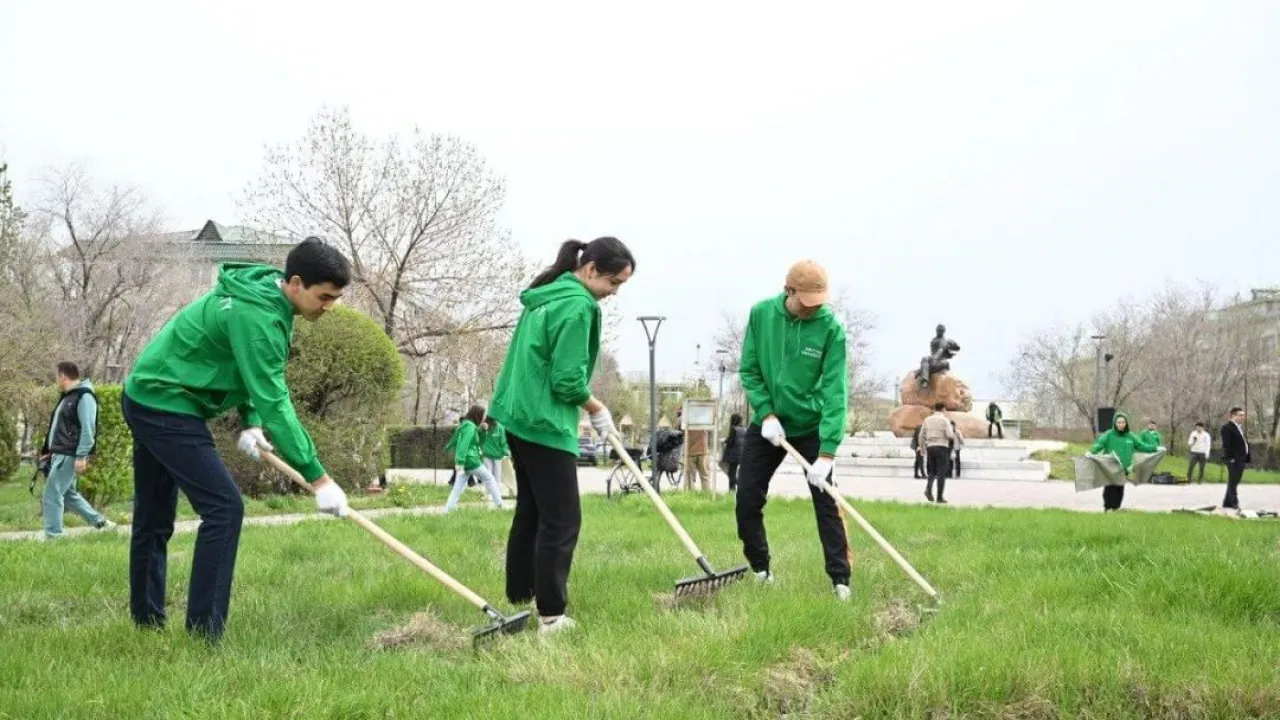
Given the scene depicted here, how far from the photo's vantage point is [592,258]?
4.55 m

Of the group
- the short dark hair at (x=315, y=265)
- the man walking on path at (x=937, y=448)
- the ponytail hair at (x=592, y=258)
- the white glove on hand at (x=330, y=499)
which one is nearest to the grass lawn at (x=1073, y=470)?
the man walking on path at (x=937, y=448)

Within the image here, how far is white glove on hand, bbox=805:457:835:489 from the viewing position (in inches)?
205

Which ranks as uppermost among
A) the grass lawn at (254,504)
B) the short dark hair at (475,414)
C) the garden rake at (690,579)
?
the short dark hair at (475,414)

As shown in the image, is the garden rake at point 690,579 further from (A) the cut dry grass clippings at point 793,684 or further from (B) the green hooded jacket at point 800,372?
(A) the cut dry grass clippings at point 793,684

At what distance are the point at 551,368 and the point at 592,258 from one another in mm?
549

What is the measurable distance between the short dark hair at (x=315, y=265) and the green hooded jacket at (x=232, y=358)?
0.41 ft

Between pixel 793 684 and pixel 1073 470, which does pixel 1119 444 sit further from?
pixel 1073 470

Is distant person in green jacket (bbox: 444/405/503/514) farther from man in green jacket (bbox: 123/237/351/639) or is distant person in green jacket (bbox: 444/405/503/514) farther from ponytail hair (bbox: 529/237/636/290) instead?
man in green jacket (bbox: 123/237/351/639)

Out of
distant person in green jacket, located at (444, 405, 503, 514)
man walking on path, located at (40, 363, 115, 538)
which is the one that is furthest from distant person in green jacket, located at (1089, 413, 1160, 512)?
man walking on path, located at (40, 363, 115, 538)

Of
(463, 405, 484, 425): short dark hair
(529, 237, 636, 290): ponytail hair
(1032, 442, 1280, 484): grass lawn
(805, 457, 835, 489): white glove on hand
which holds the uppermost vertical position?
(529, 237, 636, 290): ponytail hair

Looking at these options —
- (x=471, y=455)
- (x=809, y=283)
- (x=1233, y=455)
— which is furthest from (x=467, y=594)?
(x=1233, y=455)

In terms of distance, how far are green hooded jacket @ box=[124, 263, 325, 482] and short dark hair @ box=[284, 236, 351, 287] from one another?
0.41 feet

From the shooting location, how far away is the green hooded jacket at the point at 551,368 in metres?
4.31

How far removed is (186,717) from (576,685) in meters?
1.15
